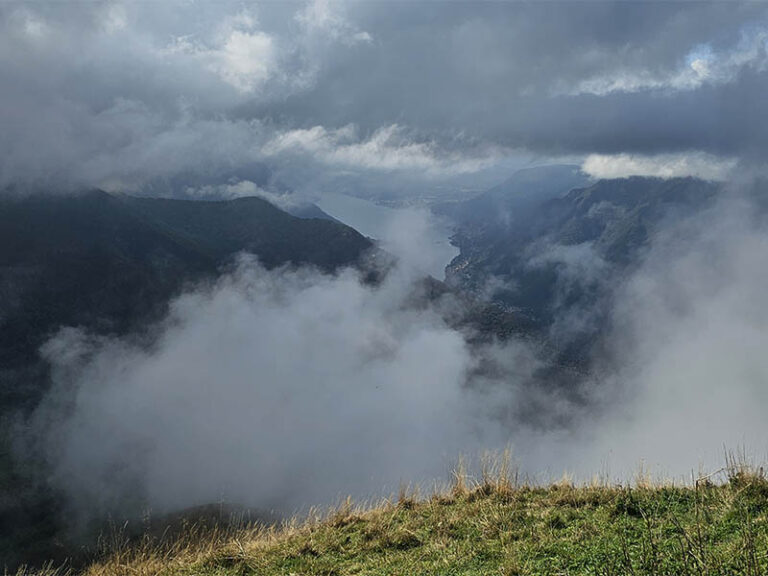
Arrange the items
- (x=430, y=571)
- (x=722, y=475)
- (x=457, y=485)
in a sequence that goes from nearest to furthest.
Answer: (x=430, y=571)
(x=722, y=475)
(x=457, y=485)

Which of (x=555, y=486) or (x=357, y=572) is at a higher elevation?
(x=555, y=486)

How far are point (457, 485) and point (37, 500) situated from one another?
240 meters

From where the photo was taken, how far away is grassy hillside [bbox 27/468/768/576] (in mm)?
8508

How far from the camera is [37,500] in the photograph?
643 ft

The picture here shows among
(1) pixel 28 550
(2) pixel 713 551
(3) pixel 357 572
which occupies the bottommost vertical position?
(1) pixel 28 550

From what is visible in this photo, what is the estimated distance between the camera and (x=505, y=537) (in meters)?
10.2

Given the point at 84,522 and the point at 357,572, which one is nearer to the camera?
the point at 357,572

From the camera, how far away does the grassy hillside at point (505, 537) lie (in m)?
8.51

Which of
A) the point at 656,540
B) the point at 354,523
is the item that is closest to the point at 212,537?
the point at 354,523

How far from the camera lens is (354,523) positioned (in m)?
12.9

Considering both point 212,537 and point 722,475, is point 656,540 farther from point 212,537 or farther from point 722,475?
point 212,537

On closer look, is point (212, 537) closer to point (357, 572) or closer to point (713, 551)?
point (357, 572)

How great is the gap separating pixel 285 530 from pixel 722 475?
34.9 feet

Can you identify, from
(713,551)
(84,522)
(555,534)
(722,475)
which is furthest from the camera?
(84,522)
